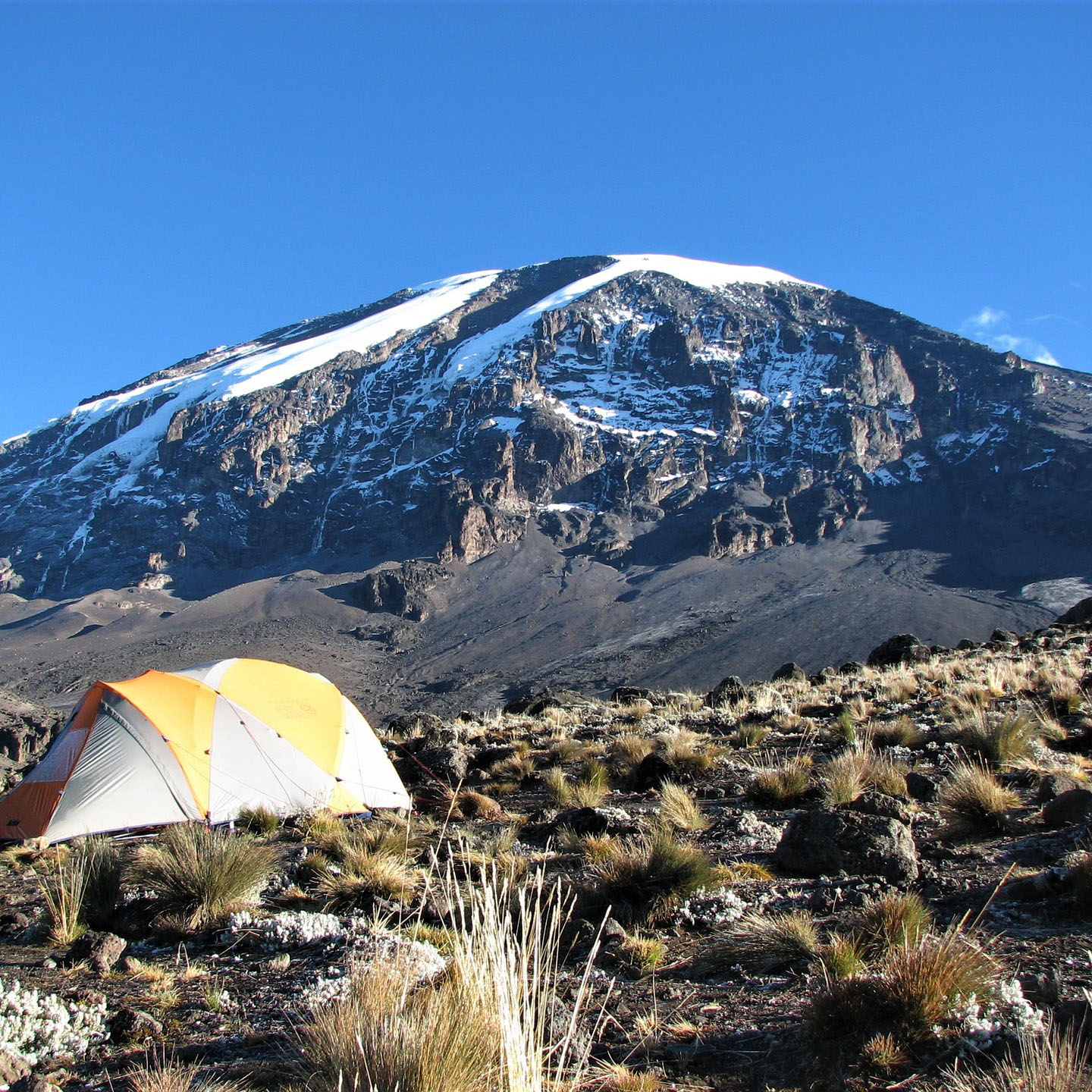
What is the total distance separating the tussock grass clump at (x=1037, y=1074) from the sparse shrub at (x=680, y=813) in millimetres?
3669

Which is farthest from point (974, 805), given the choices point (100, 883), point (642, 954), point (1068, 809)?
point (100, 883)

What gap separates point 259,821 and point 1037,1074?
6.97m

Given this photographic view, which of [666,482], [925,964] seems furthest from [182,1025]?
[666,482]

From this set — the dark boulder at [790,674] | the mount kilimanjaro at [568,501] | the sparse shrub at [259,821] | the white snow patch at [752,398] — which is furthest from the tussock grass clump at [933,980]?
the white snow patch at [752,398]

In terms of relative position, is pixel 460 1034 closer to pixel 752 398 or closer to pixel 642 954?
pixel 642 954

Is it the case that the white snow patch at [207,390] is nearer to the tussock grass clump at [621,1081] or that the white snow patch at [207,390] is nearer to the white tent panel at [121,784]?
the white tent panel at [121,784]

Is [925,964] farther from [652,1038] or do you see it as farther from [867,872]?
[867,872]

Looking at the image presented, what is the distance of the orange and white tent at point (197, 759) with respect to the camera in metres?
7.58

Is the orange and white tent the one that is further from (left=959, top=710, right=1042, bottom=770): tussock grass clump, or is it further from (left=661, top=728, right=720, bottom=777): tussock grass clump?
(left=959, top=710, right=1042, bottom=770): tussock grass clump

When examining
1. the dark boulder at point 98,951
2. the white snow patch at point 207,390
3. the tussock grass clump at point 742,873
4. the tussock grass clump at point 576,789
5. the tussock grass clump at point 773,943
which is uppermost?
the white snow patch at point 207,390

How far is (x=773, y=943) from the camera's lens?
3670 mm

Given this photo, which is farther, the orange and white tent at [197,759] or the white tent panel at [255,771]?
the white tent panel at [255,771]

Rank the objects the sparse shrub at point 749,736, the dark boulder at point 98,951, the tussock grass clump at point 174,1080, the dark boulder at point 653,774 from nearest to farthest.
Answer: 1. the tussock grass clump at point 174,1080
2. the dark boulder at point 98,951
3. the dark boulder at point 653,774
4. the sparse shrub at point 749,736

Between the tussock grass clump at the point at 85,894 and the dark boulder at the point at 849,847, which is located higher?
the tussock grass clump at the point at 85,894
